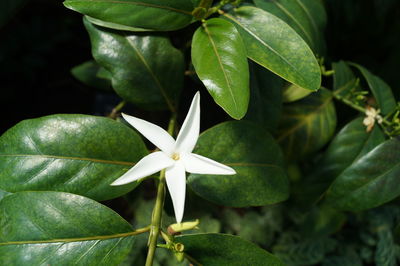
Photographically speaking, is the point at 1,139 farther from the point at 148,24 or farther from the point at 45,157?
the point at 148,24

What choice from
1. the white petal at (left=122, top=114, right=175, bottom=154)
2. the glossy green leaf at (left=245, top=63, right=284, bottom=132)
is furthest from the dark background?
the white petal at (left=122, top=114, right=175, bottom=154)

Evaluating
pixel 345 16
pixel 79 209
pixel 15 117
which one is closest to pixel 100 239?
pixel 79 209

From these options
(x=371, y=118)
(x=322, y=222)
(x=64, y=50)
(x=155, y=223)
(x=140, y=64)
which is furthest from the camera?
(x=64, y=50)

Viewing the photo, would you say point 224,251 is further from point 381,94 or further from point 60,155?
point 381,94

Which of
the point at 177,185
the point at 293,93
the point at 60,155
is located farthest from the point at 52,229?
the point at 293,93

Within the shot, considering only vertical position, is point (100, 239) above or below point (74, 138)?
below

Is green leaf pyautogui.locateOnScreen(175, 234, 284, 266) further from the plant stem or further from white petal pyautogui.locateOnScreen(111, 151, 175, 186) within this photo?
white petal pyautogui.locateOnScreen(111, 151, 175, 186)
